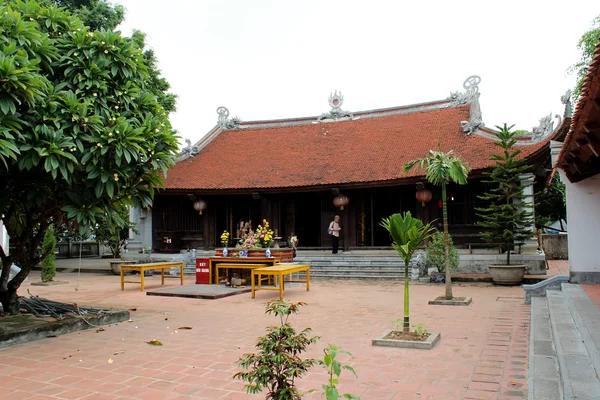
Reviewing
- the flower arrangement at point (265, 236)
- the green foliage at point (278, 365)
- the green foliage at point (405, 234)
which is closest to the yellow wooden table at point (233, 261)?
the flower arrangement at point (265, 236)

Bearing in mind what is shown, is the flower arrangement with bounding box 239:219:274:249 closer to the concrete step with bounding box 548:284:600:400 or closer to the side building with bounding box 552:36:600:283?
the side building with bounding box 552:36:600:283

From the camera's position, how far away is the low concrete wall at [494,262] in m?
12.9

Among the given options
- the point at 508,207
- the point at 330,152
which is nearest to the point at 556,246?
the point at 508,207

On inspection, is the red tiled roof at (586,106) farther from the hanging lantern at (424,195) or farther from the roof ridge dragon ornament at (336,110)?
the roof ridge dragon ornament at (336,110)

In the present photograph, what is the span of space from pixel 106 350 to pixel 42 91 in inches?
124

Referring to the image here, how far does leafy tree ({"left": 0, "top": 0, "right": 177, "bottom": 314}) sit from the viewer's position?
538cm

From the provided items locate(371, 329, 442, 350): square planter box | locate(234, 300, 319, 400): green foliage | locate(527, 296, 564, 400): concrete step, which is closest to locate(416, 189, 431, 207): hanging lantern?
locate(527, 296, 564, 400): concrete step

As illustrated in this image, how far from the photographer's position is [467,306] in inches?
331

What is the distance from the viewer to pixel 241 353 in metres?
5.18

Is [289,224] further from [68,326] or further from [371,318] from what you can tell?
[68,326]

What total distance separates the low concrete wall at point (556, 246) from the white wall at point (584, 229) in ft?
40.0

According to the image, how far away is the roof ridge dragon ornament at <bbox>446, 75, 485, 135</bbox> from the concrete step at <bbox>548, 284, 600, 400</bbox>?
950 cm

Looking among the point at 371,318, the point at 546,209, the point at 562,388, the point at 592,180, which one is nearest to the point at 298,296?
the point at 371,318

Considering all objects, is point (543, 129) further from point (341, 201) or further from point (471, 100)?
point (341, 201)
